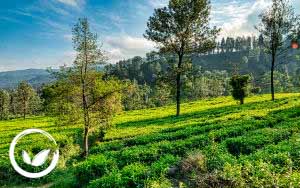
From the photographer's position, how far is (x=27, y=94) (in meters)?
99.2

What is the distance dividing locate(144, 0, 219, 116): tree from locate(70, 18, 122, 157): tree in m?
22.0

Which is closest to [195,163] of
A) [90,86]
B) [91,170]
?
[91,170]

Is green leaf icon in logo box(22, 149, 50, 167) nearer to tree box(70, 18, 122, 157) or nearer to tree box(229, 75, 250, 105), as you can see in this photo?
tree box(70, 18, 122, 157)

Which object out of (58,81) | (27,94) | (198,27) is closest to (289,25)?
(198,27)

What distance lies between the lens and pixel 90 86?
2809 cm

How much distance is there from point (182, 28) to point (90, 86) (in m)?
25.1

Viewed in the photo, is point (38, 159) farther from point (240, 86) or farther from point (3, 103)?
point (3, 103)

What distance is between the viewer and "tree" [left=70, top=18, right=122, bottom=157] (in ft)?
90.7

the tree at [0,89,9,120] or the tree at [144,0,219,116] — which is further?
the tree at [0,89,9,120]

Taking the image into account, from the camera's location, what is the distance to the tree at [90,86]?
27.7m

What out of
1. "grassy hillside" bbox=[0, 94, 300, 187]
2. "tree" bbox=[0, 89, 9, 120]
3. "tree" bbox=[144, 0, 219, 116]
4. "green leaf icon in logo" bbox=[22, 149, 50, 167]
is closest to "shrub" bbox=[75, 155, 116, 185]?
"grassy hillside" bbox=[0, 94, 300, 187]

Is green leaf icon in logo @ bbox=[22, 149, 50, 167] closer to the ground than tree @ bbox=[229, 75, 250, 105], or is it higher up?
closer to the ground

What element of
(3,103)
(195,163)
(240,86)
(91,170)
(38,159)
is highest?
(240,86)

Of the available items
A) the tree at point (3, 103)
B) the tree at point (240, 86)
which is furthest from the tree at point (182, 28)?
the tree at point (3, 103)
